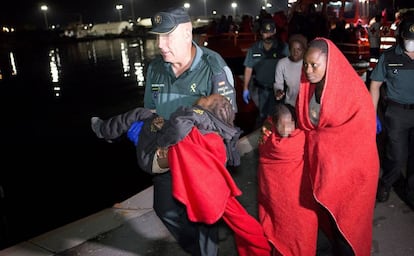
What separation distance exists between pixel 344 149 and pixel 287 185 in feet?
1.51

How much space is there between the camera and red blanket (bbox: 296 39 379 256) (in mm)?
2436

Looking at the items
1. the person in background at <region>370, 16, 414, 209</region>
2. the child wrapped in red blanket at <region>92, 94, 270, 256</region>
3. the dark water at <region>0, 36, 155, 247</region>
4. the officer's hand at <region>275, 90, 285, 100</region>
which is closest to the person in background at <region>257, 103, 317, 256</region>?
the child wrapped in red blanket at <region>92, 94, 270, 256</region>

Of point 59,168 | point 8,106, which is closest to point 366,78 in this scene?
point 59,168

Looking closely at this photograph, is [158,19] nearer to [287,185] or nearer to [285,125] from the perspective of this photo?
[285,125]

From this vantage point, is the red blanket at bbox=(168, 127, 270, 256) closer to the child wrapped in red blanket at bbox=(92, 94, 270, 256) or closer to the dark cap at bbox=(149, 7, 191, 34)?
the child wrapped in red blanket at bbox=(92, 94, 270, 256)

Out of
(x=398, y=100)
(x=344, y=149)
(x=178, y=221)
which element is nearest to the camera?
(x=344, y=149)

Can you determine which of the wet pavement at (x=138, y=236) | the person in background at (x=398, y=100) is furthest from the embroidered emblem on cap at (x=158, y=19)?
the person in background at (x=398, y=100)

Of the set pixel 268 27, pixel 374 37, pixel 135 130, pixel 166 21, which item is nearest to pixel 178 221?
pixel 135 130

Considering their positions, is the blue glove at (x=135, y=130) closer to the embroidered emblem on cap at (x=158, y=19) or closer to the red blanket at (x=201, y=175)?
the red blanket at (x=201, y=175)

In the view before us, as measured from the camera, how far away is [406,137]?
3822 millimetres

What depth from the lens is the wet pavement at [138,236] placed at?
11.3ft

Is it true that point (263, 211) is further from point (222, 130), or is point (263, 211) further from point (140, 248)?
point (140, 248)

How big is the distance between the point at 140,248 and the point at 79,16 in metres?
83.1

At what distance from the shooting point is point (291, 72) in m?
5.18
